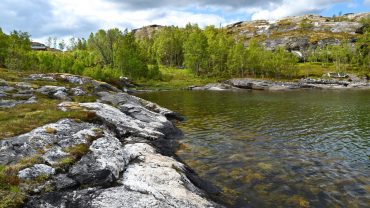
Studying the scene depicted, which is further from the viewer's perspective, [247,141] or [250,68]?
[250,68]

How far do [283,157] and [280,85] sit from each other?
365 ft

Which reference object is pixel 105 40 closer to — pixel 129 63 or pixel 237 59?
pixel 129 63

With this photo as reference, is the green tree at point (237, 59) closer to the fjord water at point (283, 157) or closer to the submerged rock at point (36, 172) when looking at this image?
the fjord water at point (283, 157)

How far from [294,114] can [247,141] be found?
23501 mm

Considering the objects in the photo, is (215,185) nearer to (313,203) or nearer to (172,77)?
(313,203)

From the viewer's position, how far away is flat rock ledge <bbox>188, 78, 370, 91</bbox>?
132m

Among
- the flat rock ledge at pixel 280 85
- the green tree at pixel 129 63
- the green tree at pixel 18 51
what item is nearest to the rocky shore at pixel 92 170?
the green tree at pixel 18 51

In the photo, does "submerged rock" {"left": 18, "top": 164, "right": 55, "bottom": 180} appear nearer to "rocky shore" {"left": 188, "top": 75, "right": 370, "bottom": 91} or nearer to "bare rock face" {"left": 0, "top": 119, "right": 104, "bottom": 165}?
"bare rock face" {"left": 0, "top": 119, "right": 104, "bottom": 165}

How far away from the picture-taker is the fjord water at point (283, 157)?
21.3 meters

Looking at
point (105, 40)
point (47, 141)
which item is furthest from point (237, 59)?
point (47, 141)

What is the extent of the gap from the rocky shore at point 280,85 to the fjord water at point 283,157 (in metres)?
79.7

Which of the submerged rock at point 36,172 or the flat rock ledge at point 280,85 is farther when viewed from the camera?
the flat rock ledge at point 280,85

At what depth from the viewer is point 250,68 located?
170m

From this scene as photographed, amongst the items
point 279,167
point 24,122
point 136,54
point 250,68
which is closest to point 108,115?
point 24,122
